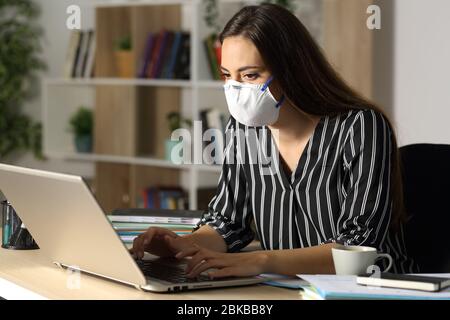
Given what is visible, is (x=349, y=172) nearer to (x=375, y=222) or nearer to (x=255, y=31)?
(x=375, y=222)

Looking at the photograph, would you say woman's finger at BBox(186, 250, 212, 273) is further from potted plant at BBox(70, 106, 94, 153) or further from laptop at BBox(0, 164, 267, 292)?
potted plant at BBox(70, 106, 94, 153)

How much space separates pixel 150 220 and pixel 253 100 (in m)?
0.39

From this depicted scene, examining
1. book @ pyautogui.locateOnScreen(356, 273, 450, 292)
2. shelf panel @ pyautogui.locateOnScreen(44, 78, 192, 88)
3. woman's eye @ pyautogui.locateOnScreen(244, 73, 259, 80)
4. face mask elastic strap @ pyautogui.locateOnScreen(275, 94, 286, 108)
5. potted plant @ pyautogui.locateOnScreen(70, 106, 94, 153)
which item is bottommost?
potted plant @ pyautogui.locateOnScreen(70, 106, 94, 153)

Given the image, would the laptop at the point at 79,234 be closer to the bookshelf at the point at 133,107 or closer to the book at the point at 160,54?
the bookshelf at the point at 133,107

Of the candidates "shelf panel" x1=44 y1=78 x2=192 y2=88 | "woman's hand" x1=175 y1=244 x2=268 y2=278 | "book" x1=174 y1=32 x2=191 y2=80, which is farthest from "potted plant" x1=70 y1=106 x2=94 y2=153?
"woman's hand" x1=175 y1=244 x2=268 y2=278

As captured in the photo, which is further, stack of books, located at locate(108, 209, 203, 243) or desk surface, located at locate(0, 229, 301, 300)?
stack of books, located at locate(108, 209, 203, 243)

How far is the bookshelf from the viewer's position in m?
4.20

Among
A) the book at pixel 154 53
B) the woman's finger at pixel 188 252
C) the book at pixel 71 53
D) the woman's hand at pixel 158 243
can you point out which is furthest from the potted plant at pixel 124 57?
the woman's finger at pixel 188 252

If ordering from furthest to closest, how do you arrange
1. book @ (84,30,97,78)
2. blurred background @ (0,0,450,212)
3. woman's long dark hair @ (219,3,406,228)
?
book @ (84,30,97,78) → blurred background @ (0,0,450,212) → woman's long dark hair @ (219,3,406,228)

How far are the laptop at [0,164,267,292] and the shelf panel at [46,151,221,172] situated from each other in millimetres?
2406

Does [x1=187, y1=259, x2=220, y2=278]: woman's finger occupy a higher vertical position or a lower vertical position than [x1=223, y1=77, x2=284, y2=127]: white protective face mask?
lower

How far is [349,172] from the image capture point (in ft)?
5.89

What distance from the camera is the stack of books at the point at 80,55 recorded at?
15.2 ft

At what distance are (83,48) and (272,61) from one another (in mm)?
2998
